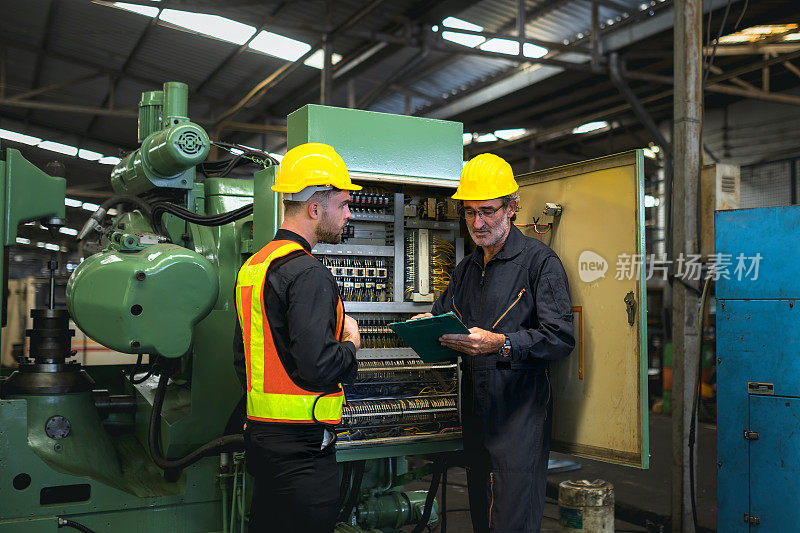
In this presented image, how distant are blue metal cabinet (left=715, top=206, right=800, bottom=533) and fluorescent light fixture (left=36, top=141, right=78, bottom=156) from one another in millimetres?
11350

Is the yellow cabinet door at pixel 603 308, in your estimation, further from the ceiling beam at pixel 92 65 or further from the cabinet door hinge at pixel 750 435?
the ceiling beam at pixel 92 65

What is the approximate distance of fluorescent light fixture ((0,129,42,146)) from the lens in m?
11.2

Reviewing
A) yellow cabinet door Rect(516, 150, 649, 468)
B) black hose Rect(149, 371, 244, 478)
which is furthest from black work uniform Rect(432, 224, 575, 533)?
black hose Rect(149, 371, 244, 478)

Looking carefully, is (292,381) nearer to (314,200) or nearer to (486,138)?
(314,200)

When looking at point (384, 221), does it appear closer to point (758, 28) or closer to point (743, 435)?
point (743, 435)

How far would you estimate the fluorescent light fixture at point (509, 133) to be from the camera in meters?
10.2

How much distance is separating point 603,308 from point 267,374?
1.37 metres

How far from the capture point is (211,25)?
24.6 feet

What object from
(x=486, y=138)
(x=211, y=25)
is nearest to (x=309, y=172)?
(x=211, y=25)

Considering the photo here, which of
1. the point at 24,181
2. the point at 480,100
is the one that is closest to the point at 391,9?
the point at 480,100

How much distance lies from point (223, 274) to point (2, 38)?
6745mm

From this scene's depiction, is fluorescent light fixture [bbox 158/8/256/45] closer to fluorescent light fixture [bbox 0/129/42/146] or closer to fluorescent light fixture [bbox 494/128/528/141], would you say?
fluorescent light fixture [bbox 494/128/528/141]

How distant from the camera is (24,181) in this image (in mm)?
2930

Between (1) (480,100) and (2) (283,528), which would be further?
(1) (480,100)
